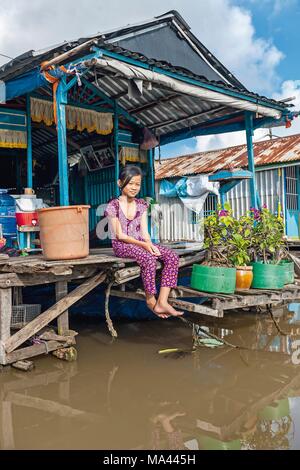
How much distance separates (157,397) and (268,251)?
8.34 feet

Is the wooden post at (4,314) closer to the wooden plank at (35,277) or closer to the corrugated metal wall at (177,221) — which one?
the wooden plank at (35,277)

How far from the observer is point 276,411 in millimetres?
3555

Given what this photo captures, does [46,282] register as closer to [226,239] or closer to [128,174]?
[128,174]

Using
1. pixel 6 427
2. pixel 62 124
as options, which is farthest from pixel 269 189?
pixel 6 427

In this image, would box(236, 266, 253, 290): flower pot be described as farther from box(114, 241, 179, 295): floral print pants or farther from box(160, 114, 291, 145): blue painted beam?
box(160, 114, 291, 145): blue painted beam

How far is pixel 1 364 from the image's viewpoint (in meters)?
4.75

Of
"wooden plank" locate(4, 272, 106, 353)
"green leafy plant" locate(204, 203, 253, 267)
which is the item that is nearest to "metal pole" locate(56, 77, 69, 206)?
"wooden plank" locate(4, 272, 106, 353)

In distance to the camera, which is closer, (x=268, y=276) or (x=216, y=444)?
(x=216, y=444)

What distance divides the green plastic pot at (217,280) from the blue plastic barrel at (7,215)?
379cm

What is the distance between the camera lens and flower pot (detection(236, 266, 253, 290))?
4.98 m

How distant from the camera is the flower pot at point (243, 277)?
4.98 meters

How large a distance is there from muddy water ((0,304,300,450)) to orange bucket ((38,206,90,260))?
138 cm

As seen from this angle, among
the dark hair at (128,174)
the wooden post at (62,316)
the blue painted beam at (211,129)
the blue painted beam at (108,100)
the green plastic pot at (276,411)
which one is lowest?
the green plastic pot at (276,411)

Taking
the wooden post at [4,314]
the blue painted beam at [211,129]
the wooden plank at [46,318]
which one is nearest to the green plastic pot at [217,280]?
the wooden plank at [46,318]
